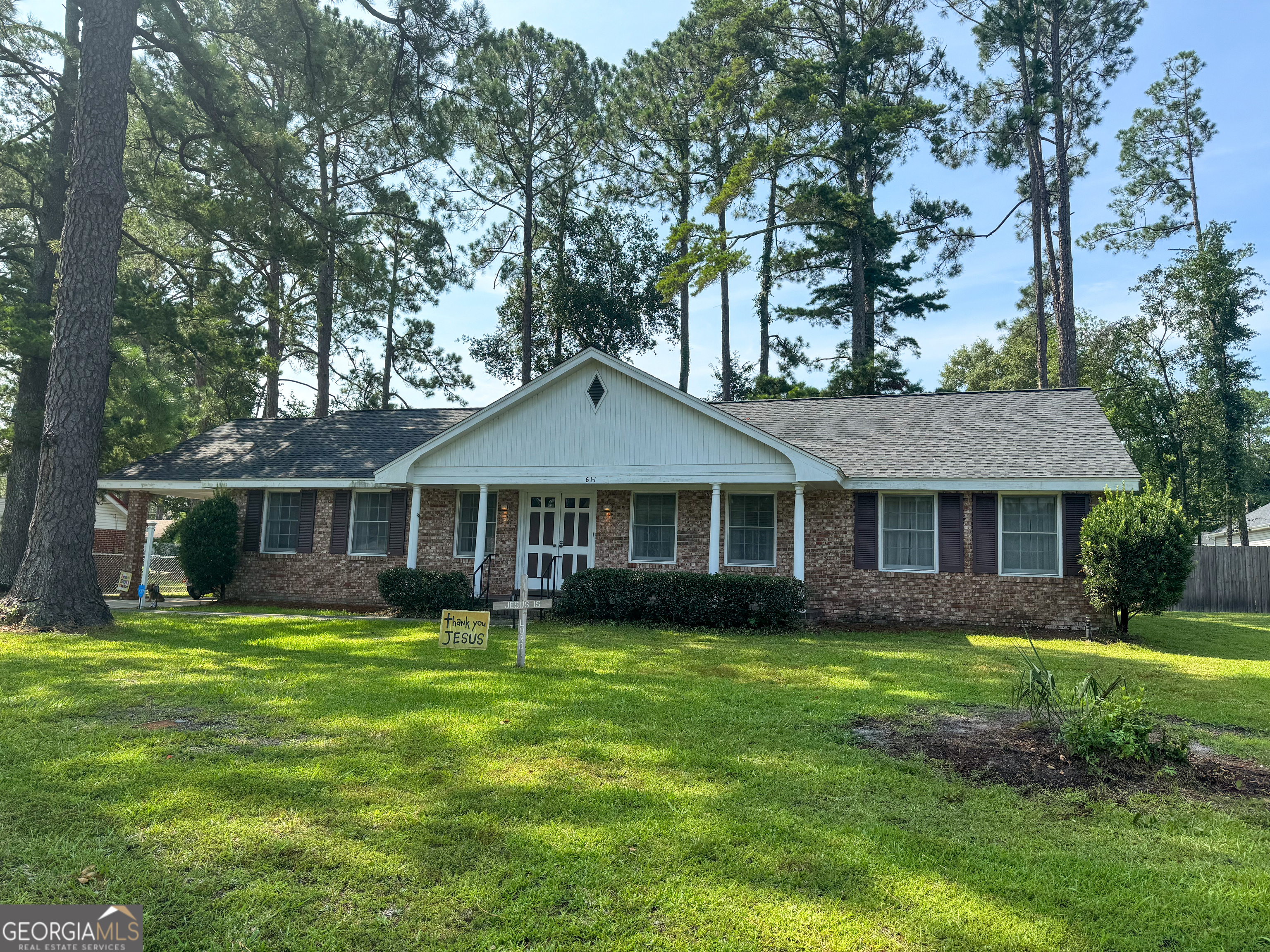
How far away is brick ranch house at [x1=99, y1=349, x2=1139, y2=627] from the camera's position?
1363 centimetres

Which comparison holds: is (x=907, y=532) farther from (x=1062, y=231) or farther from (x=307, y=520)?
(x=1062, y=231)

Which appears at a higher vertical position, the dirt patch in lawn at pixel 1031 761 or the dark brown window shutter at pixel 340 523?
the dark brown window shutter at pixel 340 523

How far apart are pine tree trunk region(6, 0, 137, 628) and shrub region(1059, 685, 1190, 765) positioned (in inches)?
493

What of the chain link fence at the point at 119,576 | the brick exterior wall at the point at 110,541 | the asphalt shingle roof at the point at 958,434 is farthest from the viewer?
the brick exterior wall at the point at 110,541

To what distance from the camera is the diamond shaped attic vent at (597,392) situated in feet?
49.5

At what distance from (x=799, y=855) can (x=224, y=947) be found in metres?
2.46

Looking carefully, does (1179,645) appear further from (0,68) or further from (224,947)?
(0,68)

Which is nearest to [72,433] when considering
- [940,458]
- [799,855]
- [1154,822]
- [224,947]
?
[224,947]

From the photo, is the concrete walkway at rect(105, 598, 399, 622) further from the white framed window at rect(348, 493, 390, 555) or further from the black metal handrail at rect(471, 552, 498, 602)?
the white framed window at rect(348, 493, 390, 555)

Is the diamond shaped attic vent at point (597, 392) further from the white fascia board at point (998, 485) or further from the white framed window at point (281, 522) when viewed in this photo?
the white framed window at point (281, 522)

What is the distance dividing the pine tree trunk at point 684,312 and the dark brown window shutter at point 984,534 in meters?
17.1

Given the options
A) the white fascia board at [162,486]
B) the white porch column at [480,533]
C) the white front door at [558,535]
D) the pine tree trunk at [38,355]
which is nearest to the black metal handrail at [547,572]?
the white front door at [558,535]

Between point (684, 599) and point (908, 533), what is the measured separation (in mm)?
4514

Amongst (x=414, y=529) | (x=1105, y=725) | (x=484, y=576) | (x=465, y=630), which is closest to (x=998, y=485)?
(x=1105, y=725)
